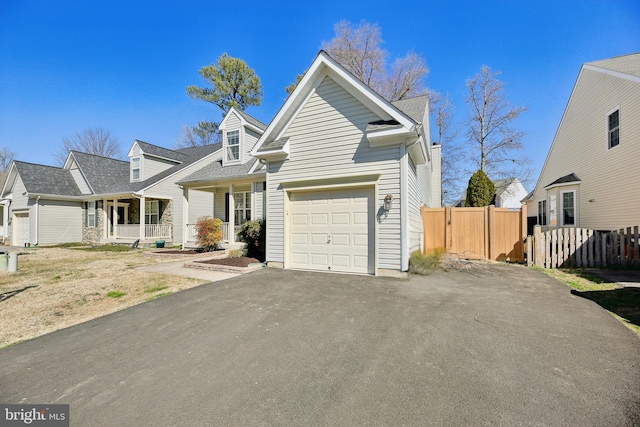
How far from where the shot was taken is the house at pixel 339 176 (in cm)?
684

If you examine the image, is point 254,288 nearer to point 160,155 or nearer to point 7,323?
point 7,323

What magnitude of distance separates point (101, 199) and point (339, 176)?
20.0 m

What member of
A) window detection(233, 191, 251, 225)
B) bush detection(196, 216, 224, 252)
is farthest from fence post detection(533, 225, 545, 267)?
bush detection(196, 216, 224, 252)

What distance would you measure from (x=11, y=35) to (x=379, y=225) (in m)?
20.1

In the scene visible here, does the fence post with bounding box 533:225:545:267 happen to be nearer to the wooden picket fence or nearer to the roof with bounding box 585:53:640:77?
the wooden picket fence

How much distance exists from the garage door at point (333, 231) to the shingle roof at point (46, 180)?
21493mm

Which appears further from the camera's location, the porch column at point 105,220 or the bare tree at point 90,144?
the bare tree at point 90,144

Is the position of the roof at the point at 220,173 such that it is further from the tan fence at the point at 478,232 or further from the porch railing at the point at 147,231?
the tan fence at the point at 478,232

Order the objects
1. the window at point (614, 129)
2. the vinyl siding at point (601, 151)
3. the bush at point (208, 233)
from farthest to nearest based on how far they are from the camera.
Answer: the bush at point (208, 233) < the window at point (614, 129) < the vinyl siding at point (601, 151)

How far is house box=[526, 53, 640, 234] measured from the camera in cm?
994

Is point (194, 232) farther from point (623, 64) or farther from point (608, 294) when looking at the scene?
point (623, 64)

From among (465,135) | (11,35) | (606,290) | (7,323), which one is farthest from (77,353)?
(465,135)

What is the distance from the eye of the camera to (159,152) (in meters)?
19.4

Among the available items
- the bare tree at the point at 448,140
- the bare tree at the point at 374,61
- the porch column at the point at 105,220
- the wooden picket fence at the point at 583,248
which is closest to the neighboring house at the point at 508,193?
the bare tree at the point at 448,140
